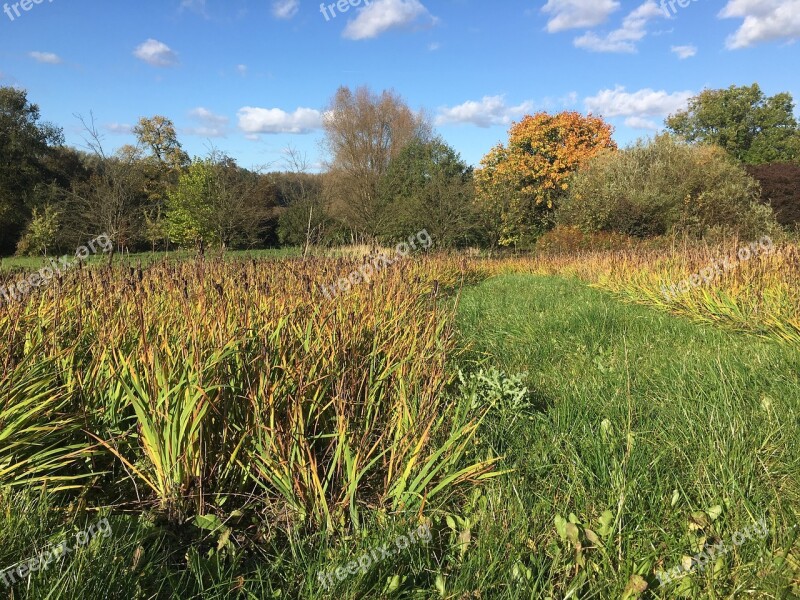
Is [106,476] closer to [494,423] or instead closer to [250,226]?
[494,423]

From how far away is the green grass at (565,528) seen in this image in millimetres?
1479

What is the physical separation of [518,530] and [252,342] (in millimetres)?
1505

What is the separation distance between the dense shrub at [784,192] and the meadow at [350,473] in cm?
2600

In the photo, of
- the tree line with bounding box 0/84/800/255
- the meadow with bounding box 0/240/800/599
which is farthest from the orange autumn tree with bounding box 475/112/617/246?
the meadow with bounding box 0/240/800/599

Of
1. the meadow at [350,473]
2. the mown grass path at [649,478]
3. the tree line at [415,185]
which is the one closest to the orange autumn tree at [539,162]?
the tree line at [415,185]

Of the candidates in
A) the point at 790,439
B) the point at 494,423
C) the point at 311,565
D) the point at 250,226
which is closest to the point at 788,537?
the point at 790,439

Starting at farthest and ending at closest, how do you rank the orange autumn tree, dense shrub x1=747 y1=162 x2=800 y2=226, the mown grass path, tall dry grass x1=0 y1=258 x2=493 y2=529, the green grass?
1. the orange autumn tree
2. dense shrub x1=747 y1=162 x2=800 y2=226
3. tall dry grass x1=0 y1=258 x2=493 y2=529
4. the mown grass path
5. the green grass

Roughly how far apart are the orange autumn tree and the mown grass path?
22.8 metres

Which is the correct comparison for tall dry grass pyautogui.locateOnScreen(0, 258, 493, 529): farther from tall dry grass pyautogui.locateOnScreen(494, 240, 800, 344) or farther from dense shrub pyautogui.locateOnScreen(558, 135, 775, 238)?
dense shrub pyautogui.locateOnScreen(558, 135, 775, 238)

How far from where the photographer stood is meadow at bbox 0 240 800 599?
5.12ft

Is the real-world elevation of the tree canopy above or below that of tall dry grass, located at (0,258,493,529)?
above

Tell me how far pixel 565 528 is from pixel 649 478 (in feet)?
2.00

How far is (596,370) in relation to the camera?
387 centimetres

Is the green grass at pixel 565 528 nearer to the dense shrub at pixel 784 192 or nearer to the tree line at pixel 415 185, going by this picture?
the tree line at pixel 415 185
